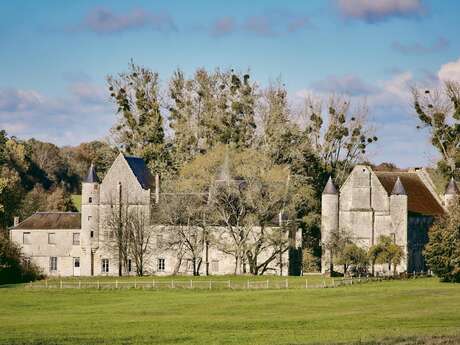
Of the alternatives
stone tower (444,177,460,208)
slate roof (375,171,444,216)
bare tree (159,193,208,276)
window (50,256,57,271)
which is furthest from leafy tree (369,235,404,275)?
window (50,256,57,271)

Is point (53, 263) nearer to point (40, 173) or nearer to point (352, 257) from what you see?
point (352, 257)

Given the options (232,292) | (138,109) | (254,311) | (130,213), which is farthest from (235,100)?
(254,311)

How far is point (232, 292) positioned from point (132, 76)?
38.2 meters

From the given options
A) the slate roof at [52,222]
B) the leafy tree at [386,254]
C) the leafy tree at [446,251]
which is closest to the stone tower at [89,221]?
the slate roof at [52,222]

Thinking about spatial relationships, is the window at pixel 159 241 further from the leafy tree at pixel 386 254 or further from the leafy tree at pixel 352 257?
the leafy tree at pixel 386 254

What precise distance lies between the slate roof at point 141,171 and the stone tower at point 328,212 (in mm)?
13316

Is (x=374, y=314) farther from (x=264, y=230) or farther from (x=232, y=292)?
(x=264, y=230)

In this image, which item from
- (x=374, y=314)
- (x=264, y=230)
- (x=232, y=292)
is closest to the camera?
(x=374, y=314)

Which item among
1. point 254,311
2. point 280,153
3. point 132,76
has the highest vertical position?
point 132,76

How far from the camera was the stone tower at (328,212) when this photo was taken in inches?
3563

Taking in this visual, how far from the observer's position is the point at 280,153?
95500 mm

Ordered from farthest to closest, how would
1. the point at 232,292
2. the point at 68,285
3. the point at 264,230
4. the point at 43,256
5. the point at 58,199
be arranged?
the point at 58,199 < the point at 43,256 < the point at 264,230 < the point at 68,285 < the point at 232,292

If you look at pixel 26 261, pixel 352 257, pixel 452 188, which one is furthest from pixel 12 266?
pixel 452 188

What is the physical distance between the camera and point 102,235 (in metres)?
92.2
